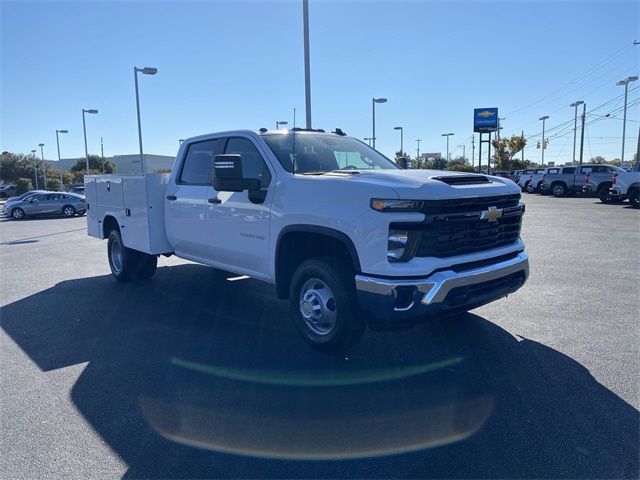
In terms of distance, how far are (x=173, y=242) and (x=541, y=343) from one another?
4600 mm

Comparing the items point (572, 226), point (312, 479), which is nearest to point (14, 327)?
point (312, 479)

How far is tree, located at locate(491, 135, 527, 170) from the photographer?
64.1 m

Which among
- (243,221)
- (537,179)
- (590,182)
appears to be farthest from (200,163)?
(537,179)

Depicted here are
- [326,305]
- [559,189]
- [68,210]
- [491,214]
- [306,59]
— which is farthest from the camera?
[559,189]

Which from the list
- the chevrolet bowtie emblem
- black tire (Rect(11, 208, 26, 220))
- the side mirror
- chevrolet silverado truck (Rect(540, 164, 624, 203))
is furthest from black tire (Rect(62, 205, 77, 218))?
chevrolet silverado truck (Rect(540, 164, 624, 203))

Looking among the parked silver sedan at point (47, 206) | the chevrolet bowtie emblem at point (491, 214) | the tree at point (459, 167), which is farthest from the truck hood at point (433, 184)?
the parked silver sedan at point (47, 206)

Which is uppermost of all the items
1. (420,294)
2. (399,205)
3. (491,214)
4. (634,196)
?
(399,205)

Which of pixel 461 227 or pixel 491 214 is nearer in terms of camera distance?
pixel 461 227

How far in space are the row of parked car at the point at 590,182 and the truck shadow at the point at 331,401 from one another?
19.1 m

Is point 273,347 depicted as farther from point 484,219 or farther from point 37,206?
point 37,206

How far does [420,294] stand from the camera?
149 inches

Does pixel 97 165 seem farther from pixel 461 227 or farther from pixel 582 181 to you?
pixel 461 227

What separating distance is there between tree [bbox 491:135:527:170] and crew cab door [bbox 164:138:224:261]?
6343 centimetres

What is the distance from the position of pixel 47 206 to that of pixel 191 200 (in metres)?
23.3
